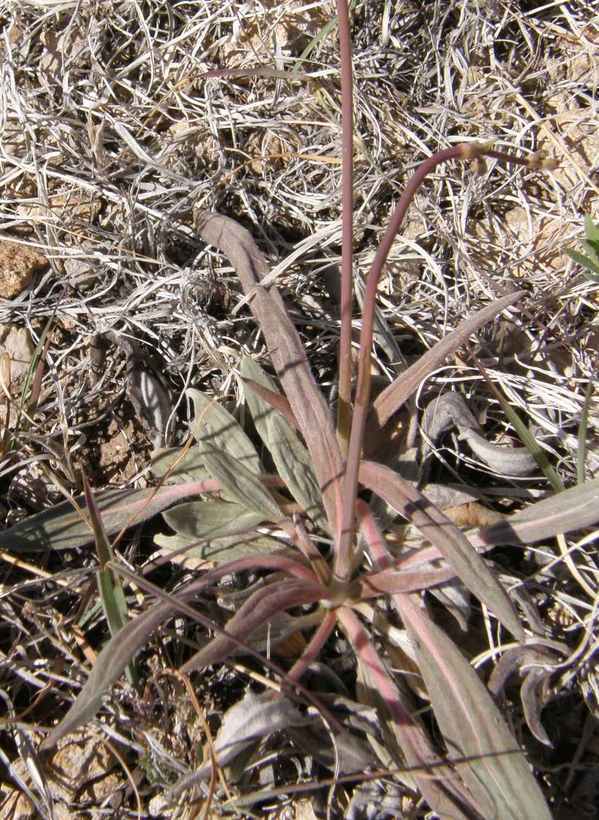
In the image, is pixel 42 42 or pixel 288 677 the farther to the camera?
pixel 42 42

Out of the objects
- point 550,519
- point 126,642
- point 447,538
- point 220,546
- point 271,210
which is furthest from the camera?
point 271,210

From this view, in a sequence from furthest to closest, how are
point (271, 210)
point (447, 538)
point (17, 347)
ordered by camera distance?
point (271, 210)
point (17, 347)
point (447, 538)

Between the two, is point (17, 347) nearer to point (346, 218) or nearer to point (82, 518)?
point (82, 518)

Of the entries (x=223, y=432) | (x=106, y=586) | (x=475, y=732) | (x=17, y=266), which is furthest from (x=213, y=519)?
(x=17, y=266)

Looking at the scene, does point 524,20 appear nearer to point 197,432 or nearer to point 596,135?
point 596,135

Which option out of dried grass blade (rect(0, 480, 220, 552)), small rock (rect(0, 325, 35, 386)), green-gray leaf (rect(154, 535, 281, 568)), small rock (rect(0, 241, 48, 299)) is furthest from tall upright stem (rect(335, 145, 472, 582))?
small rock (rect(0, 241, 48, 299))

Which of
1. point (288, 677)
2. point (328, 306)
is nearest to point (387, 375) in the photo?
point (328, 306)

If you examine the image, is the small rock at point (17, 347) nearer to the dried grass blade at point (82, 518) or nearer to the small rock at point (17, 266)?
the small rock at point (17, 266)
